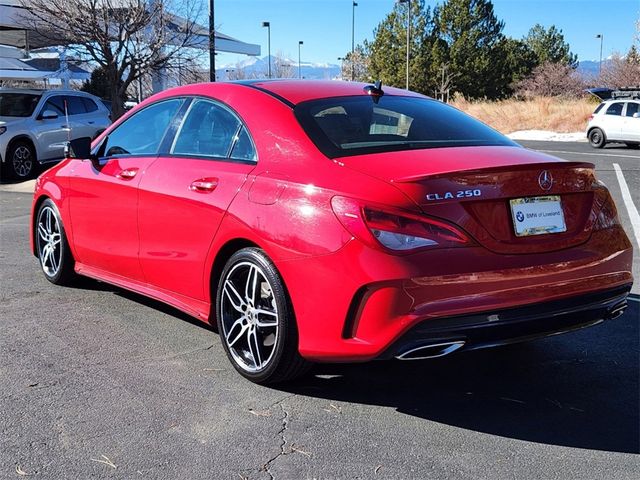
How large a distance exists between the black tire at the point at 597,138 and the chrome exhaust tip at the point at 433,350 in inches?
882

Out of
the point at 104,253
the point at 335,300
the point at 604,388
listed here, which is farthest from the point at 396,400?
the point at 104,253

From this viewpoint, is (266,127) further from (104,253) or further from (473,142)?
(104,253)

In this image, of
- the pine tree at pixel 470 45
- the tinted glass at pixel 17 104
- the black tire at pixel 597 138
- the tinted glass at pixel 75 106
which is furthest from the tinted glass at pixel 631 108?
the pine tree at pixel 470 45

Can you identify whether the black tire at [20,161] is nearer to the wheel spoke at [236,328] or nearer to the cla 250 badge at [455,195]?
the wheel spoke at [236,328]

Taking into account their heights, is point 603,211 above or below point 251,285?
above

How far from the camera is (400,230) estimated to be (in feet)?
10.3

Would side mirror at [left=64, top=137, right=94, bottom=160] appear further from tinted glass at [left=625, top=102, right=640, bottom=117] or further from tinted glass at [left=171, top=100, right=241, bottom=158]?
tinted glass at [left=625, top=102, right=640, bottom=117]

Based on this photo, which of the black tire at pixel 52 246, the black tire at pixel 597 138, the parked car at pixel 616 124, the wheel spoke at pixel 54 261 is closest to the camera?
the black tire at pixel 52 246

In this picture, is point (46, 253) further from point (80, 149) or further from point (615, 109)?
point (615, 109)

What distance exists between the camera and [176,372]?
4.00 metres

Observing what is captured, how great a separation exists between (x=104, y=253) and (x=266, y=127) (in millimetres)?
1826

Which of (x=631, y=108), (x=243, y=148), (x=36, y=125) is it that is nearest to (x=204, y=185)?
(x=243, y=148)

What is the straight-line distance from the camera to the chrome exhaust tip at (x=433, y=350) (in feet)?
10.4

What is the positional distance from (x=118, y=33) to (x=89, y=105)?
174cm
